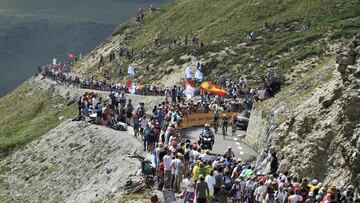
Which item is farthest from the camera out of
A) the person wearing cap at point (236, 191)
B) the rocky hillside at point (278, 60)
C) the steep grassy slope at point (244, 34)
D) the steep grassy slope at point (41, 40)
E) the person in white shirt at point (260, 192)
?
the steep grassy slope at point (41, 40)

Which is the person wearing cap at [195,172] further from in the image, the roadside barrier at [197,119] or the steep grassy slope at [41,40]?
the steep grassy slope at [41,40]

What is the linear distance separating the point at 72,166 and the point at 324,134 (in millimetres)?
19397

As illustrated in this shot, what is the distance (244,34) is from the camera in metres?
79.6

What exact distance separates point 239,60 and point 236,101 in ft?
53.1

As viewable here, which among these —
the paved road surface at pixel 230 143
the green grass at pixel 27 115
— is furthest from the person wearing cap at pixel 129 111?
the green grass at pixel 27 115

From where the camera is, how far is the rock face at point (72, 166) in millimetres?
38562

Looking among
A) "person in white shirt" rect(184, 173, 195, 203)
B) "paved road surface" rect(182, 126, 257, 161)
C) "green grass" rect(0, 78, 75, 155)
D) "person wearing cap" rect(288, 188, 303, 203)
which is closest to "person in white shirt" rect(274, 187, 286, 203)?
"person wearing cap" rect(288, 188, 303, 203)

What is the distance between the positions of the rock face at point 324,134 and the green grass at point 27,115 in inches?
1130

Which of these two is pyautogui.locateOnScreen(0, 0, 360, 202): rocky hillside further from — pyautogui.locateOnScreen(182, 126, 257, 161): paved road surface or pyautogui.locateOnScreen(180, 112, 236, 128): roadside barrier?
pyautogui.locateOnScreen(180, 112, 236, 128): roadside barrier

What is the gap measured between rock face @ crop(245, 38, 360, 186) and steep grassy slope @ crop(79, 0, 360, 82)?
29614mm

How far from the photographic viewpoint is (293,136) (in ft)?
109

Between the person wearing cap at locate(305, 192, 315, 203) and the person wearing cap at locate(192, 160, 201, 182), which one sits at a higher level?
the person wearing cap at locate(192, 160, 201, 182)

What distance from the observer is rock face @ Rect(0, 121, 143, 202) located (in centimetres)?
3856

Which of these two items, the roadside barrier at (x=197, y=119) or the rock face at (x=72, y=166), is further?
the roadside barrier at (x=197, y=119)
